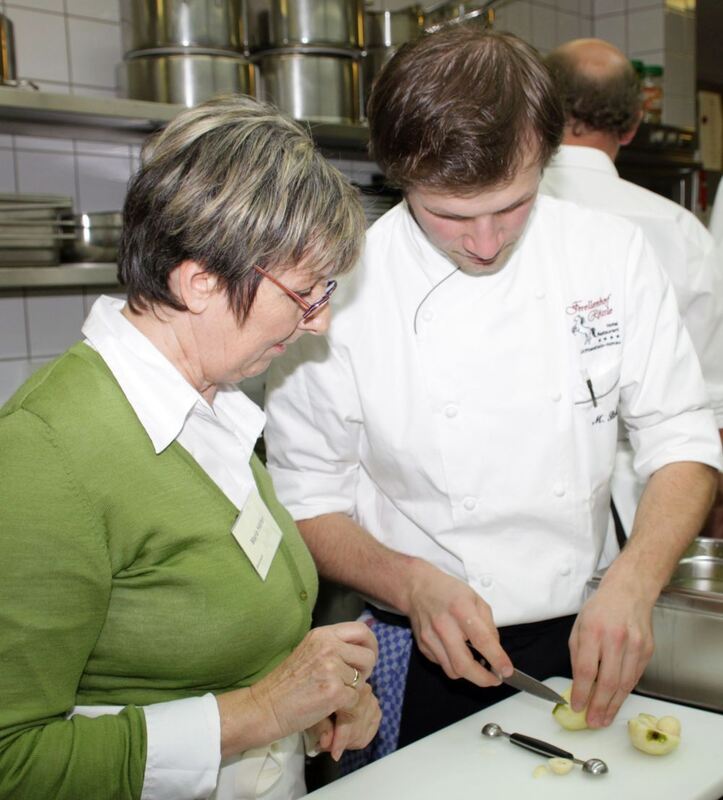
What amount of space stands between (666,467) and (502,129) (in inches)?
21.4

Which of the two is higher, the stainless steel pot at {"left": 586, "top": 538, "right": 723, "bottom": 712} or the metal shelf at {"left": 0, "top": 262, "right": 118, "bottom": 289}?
the metal shelf at {"left": 0, "top": 262, "right": 118, "bottom": 289}

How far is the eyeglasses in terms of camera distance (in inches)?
40.6

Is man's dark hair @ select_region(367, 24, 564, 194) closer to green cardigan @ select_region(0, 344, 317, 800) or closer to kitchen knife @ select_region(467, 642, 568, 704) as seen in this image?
green cardigan @ select_region(0, 344, 317, 800)

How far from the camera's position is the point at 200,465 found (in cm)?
106

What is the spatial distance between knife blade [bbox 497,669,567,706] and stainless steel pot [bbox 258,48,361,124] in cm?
152

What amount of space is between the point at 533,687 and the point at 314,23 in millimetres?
1679

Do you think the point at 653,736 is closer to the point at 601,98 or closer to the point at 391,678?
the point at 391,678

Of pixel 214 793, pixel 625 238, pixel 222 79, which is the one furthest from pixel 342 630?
pixel 222 79

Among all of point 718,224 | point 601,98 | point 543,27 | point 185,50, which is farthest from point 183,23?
point 543,27

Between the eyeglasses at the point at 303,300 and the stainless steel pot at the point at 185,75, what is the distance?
1.22m

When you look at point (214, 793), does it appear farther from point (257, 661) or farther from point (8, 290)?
point (8, 290)

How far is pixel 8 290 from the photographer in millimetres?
2389

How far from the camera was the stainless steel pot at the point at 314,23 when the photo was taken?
7.57 feet

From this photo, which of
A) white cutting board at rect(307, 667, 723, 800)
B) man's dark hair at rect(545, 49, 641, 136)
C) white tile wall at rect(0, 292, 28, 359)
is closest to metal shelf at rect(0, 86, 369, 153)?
white tile wall at rect(0, 292, 28, 359)
